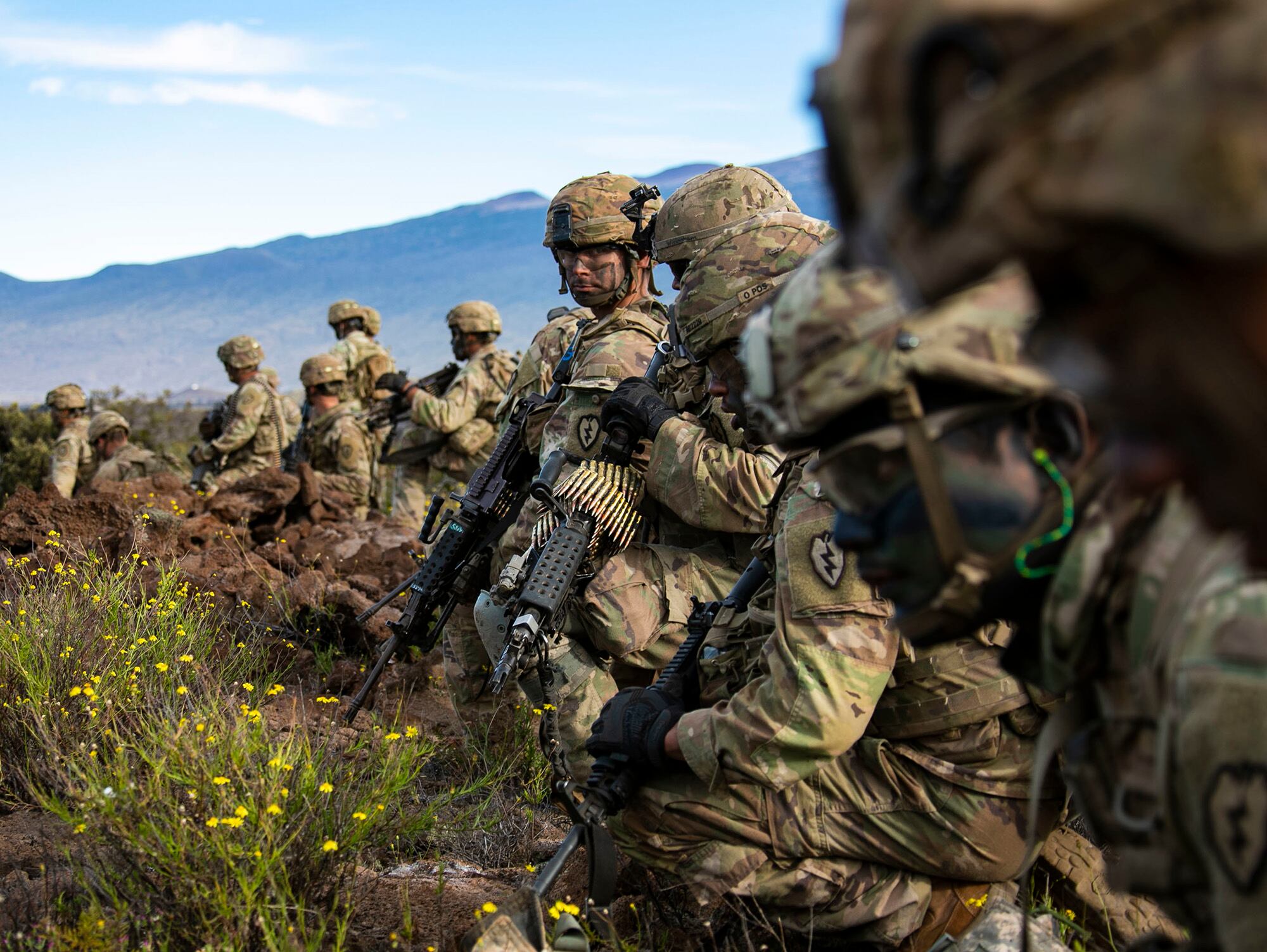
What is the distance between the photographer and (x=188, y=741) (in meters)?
A: 2.96

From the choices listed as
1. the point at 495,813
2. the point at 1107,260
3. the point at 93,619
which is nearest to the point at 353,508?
the point at 93,619

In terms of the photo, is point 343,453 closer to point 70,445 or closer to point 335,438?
point 335,438

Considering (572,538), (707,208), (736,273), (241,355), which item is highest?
(707,208)

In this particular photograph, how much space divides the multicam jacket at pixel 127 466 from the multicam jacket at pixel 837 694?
1083 cm

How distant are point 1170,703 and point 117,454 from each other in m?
13.0

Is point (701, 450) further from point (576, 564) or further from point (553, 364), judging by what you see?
point (553, 364)

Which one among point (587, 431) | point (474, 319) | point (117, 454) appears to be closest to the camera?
point (587, 431)

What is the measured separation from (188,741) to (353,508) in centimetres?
859

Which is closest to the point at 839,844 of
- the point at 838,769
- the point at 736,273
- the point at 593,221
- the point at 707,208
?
the point at 838,769

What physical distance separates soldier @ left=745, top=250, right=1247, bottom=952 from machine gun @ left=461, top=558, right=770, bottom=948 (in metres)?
1.28

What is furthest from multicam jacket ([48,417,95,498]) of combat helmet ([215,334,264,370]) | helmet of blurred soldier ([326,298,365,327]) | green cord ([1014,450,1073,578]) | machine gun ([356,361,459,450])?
green cord ([1014,450,1073,578])

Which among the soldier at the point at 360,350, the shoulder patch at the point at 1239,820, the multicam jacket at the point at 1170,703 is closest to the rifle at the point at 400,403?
the soldier at the point at 360,350

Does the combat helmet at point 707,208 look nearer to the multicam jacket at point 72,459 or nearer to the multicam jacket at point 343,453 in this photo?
the multicam jacket at point 343,453

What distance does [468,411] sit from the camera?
10406 millimetres
